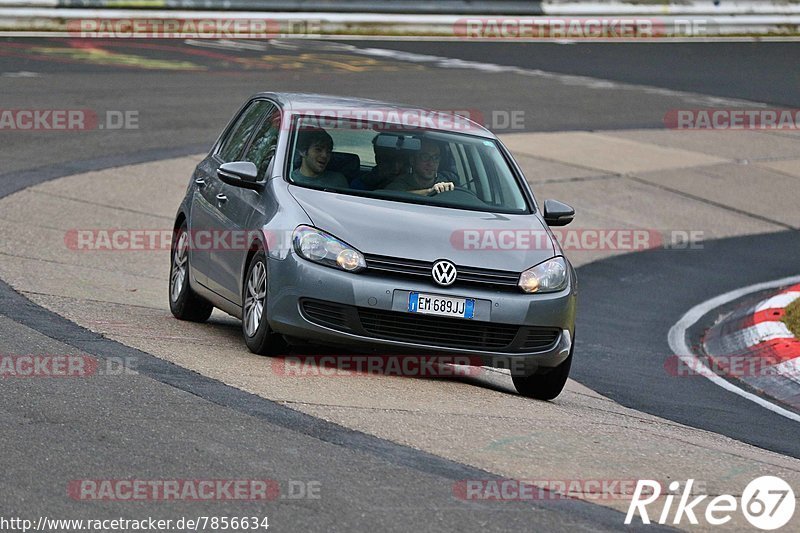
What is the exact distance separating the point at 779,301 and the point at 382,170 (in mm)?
5276

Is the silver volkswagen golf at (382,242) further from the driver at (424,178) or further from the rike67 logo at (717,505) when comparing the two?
the rike67 logo at (717,505)

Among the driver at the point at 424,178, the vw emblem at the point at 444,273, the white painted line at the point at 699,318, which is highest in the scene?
the driver at the point at 424,178

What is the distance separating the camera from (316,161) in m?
9.19

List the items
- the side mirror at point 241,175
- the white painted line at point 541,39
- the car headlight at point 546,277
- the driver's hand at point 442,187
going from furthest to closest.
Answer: the white painted line at point 541,39 → the driver's hand at point 442,187 → the side mirror at point 241,175 → the car headlight at point 546,277

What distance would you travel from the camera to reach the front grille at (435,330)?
8.24 meters

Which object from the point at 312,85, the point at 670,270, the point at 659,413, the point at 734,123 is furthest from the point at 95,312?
the point at 734,123

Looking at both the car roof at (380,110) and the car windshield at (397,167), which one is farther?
the car roof at (380,110)

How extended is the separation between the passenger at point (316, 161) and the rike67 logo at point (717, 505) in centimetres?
328

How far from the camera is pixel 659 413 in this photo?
31.0ft

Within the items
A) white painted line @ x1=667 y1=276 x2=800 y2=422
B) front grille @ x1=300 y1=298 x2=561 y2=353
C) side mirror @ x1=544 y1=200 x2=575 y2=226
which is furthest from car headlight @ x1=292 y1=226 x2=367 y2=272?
white painted line @ x1=667 y1=276 x2=800 y2=422

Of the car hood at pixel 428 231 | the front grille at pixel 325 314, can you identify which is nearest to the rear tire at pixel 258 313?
the front grille at pixel 325 314

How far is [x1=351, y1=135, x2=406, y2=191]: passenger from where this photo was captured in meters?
9.13

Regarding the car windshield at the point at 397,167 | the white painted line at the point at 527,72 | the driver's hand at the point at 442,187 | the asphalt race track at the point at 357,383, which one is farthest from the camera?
the white painted line at the point at 527,72

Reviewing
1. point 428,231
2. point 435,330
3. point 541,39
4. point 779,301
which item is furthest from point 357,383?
point 541,39
